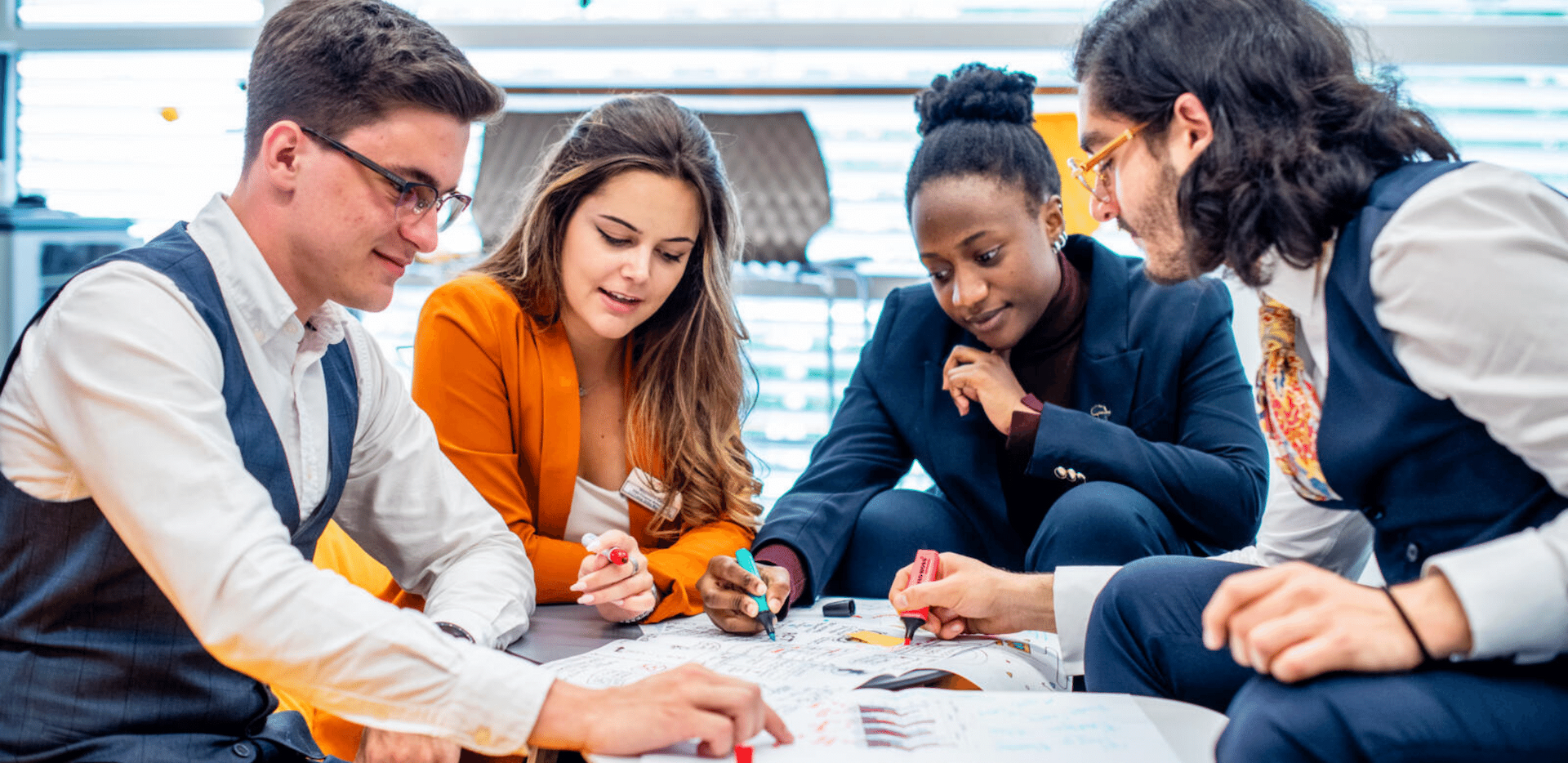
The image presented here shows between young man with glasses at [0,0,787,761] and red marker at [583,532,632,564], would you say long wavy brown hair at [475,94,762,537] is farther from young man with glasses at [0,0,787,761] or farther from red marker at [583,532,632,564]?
young man with glasses at [0,0,787,761]

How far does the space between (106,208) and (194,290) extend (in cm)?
377

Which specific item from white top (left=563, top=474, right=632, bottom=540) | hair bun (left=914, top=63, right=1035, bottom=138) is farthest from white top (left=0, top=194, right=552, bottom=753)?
hair bun (left=914, top=63, right=1035, bottom=138)

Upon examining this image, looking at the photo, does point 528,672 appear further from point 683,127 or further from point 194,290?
point 683,127

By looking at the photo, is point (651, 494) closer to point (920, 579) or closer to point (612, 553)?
point (612, 553)

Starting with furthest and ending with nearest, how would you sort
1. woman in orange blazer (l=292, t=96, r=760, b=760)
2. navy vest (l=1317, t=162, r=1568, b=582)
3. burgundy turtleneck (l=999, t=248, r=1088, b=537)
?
1. burgundy turtleneck (l=999, t=248, r=1088, b=537)
2. woman in orange blazer (l=292, t=96, r=760, b=760)
3. navy vest (l=1317, t=162, r=1568, b=582)

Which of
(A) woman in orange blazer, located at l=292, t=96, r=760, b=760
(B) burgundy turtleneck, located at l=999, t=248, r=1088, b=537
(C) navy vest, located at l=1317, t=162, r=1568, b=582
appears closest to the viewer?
(C) navy vest, located at l=1317, t=162, r=1568, b=582

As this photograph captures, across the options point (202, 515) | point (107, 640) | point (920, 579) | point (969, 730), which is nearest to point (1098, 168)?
point (920, 579)

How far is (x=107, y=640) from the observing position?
1009 millimetres

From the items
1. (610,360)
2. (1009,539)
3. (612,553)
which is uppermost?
(610,360)

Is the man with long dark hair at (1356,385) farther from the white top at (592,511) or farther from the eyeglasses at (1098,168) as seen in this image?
the white top at (592,511)

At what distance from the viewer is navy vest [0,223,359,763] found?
3.22 feet

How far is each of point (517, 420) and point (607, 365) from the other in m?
0.27

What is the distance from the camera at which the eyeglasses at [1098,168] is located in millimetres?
1229

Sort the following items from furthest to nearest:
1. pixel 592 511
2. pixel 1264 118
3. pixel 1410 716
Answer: pixel 592 511, pixel 1264 118, pixel 1410 716
